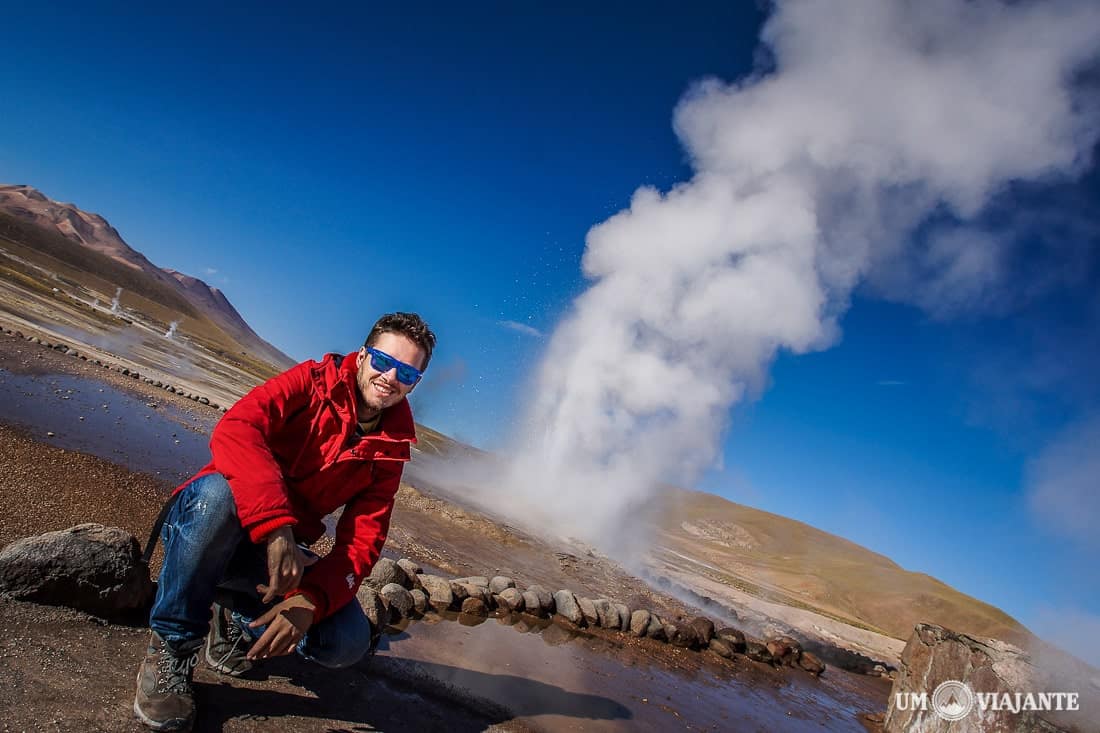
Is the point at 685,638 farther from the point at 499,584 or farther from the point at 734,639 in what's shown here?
the point at 499,584

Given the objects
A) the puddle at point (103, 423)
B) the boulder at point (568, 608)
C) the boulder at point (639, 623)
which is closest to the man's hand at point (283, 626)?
the boulder at point (568, 608)

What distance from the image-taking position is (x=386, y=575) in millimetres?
7293

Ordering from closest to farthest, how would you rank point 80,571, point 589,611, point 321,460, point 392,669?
point 321,460
point 80,571
point 392,669
point 589,611

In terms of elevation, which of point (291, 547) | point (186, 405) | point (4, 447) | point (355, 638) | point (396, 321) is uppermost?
point (396, 321)

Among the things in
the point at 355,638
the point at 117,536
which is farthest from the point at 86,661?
the point at 355,638

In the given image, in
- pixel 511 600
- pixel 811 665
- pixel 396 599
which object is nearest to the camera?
pixel 396 599

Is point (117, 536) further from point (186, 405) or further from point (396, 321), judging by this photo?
point (186, 405)

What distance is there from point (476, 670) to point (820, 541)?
127m

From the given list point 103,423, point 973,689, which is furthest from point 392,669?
point 103,423

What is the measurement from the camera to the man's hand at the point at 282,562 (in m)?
3.13

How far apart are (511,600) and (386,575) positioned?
2285 mm

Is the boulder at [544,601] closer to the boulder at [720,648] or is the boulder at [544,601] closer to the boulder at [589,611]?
the boulder at [589,611]

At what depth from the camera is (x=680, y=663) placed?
30.2ft

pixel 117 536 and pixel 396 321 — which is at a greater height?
pixel 396 321
